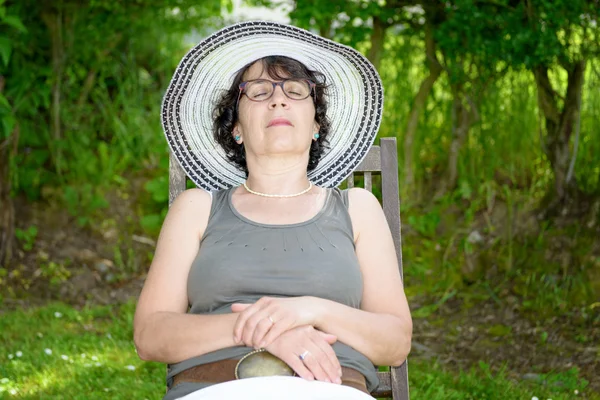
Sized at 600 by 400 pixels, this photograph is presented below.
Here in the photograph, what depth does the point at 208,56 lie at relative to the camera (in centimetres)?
302

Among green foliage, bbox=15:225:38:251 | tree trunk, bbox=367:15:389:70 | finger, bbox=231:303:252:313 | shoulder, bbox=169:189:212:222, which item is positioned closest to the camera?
finger, bbox=231:303:252:313

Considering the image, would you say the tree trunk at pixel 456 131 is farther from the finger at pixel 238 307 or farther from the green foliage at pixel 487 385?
the finger at pixel 238 307

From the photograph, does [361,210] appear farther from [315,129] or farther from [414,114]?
[414,114]

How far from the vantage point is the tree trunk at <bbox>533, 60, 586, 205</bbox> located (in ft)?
17.1

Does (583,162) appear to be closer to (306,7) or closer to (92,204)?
(306,7)

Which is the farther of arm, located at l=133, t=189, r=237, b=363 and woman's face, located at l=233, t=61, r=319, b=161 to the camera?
woman's face, located at l=233, t=61, r=319, b=161

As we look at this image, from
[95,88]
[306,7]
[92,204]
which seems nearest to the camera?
[306,7]

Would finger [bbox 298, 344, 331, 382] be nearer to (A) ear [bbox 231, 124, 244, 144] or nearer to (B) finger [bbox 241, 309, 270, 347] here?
(B) finger [bbox 241, 309, 270, 347]

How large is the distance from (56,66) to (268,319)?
14.5 ft

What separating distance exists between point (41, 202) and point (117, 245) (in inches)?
30.2

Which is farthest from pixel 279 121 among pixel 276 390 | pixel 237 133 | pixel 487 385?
pixel 487 385

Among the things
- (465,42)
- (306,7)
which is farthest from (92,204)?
(465,42)

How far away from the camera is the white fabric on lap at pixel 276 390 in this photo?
2262 mm

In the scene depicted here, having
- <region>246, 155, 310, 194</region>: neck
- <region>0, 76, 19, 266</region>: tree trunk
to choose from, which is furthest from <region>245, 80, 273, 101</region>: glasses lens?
<region>0, 76, 19, 266</region>: tree trunk
